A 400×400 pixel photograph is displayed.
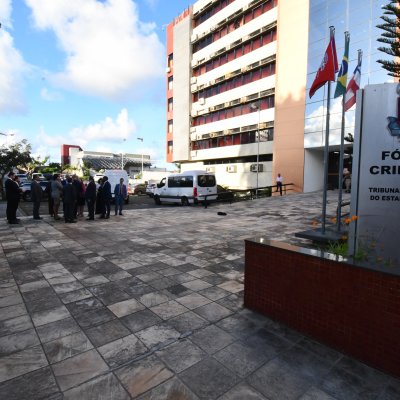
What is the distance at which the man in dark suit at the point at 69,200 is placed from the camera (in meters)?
10.3

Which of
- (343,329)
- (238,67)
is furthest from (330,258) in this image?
(238,67)

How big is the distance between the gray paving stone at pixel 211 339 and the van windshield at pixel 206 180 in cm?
1468

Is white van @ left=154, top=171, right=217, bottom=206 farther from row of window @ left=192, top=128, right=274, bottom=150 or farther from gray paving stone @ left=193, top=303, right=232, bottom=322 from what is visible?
gray paving stone @ left=193, top=303, right=232, bottom=322

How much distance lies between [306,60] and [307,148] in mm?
7154

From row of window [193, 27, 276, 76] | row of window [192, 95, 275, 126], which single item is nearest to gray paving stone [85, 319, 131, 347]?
row of window [192, 95, 275, 126]

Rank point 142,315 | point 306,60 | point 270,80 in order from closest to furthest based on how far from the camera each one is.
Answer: point 142,315
point 306,60
point 270,80

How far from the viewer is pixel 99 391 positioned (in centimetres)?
225

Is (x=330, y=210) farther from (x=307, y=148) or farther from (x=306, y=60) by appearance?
(x=306, y=60)

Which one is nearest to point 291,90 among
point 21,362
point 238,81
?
point 238,81

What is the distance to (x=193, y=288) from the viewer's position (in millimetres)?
4414

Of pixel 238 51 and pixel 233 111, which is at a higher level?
pixel 238 51

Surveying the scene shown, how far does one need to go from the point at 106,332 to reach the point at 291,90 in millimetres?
25190

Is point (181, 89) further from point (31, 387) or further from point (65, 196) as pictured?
point (31, 387)

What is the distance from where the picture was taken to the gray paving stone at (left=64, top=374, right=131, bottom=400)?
2193 mm
